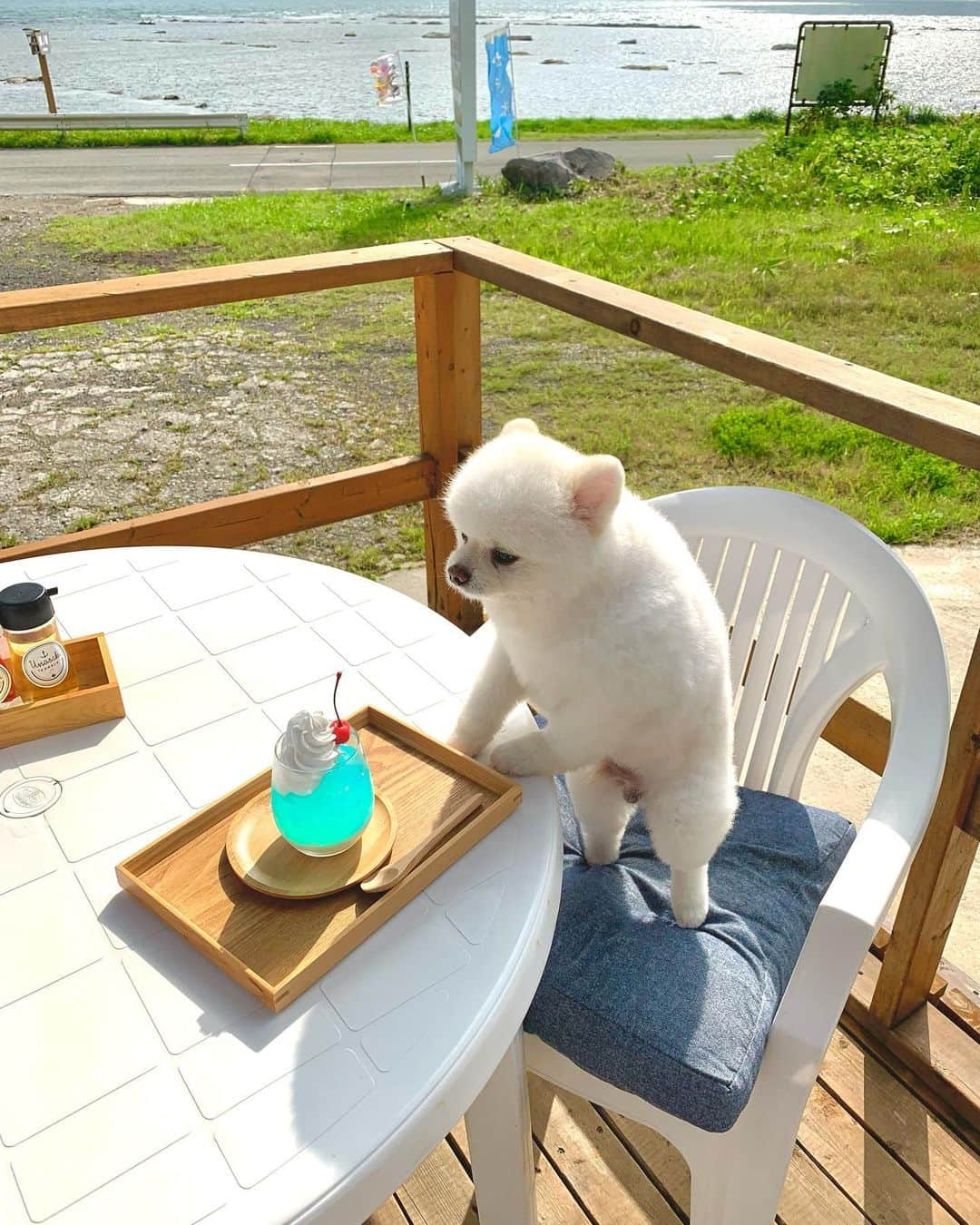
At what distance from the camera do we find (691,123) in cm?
1648

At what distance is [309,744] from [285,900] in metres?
0.17

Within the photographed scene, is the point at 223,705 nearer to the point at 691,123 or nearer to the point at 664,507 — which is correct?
the point at 664,507

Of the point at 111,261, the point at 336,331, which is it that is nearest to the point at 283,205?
the point at 111,261

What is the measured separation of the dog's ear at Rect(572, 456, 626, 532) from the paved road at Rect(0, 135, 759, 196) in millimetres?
11366

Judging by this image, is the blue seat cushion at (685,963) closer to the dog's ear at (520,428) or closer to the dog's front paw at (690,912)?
the dog's front paw at (690,912)

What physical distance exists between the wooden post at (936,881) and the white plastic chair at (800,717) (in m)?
0.18

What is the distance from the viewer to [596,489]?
1.12 meters

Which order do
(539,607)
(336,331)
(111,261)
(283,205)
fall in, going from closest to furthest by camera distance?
1. (539,607)
2. (336,331)
3. (111,261)
4. (283,205)

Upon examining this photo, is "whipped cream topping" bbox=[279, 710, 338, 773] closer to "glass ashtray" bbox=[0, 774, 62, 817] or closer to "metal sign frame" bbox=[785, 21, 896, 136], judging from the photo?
"glass ashtray" bbox=[0, 774, 62, 817]

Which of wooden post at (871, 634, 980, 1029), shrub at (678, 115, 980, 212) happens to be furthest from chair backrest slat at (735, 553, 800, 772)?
shrub at (678, 115, 980, 212)

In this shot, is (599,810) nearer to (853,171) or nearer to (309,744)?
(309,744)

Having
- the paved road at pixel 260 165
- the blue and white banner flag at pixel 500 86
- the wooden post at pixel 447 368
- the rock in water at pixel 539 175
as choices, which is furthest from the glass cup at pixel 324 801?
the paved road at pixel 260 165

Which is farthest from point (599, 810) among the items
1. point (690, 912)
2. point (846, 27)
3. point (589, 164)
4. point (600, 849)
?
point (846, 27)

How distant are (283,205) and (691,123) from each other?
9.80 meters
